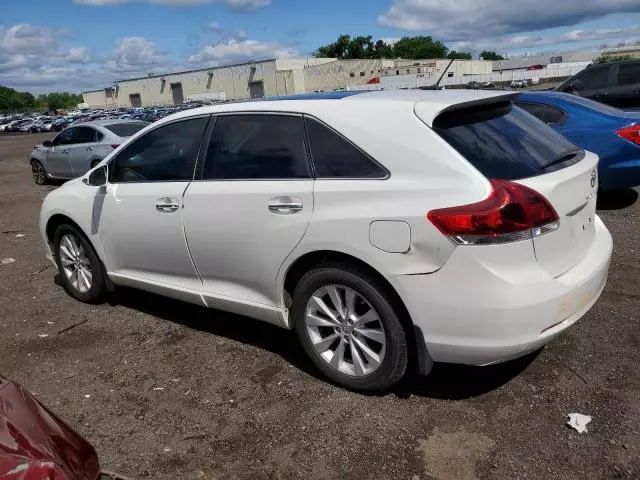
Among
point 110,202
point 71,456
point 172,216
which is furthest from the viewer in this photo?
point 110,202

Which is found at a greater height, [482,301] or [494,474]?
[482,301]

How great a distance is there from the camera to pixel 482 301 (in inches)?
108

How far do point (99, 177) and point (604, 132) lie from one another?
18.7 ft

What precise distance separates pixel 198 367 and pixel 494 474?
6.87 feet

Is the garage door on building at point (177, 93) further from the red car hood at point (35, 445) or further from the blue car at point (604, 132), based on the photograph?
the red car hood at point (35, 445)

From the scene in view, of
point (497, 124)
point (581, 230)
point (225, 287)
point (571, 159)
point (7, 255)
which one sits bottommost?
point (7, 255)

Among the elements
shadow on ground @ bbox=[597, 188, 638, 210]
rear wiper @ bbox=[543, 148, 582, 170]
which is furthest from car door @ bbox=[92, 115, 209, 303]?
shadow on ground @ bbox=[597, 188, 638, 210]

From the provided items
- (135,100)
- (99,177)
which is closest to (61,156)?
(99,177)

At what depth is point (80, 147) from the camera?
1321 centimetres

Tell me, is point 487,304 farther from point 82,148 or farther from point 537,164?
point 82,148

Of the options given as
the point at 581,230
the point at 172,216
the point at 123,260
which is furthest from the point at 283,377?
the point at 581,230

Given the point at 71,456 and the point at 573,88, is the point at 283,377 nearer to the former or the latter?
the point at 71,456

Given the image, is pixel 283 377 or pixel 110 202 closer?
pixel 283 377

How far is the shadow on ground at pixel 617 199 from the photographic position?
7340mm
